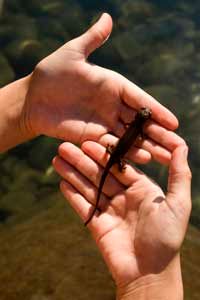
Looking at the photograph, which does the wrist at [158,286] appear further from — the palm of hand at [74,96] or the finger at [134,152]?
the palm of hand at [74,96]

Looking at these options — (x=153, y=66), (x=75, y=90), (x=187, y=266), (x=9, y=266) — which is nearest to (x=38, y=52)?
(x=153, y=66)

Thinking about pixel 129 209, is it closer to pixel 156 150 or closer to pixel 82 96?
pixel 156 150

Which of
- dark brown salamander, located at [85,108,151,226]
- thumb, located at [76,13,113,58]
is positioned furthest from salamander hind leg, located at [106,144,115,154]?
thumb, located at [76,13,113,58]

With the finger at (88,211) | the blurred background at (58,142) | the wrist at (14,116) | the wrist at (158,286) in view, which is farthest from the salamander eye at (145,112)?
the blurred background at (58,142)

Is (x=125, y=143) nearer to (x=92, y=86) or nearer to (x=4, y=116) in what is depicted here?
(x=92, y=86)

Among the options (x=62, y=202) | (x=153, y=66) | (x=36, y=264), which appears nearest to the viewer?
(x=36, y=264)

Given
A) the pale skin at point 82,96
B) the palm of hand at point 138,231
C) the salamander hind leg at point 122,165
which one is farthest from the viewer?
the pale skin at point 82,96
